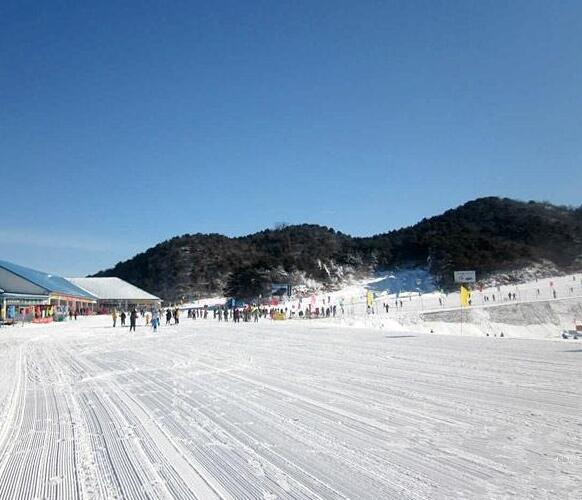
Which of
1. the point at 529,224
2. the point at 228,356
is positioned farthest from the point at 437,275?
the point at 228,356

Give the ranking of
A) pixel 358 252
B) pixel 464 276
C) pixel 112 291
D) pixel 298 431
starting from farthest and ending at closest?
pixel 358 252, pixel 112 291, pixel 464 276, pixel 298 431

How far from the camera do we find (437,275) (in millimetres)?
84062

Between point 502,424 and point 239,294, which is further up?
point 239,294

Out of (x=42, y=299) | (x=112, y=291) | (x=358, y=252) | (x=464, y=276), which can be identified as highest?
(x=358, y=252)

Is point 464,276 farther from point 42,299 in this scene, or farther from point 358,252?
point 42,299

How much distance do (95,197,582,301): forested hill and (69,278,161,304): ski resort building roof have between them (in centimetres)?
1569

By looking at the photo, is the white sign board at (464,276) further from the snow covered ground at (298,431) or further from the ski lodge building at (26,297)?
the snow covered ground at (298,431)

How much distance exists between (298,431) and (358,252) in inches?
3809

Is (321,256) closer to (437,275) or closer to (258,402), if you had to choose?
(437,275)

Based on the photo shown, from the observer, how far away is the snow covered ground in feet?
12.8

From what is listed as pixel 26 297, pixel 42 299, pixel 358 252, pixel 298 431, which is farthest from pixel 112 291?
pixel 298 431

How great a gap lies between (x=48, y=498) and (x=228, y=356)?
32.2 ft

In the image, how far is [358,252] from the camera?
332ft

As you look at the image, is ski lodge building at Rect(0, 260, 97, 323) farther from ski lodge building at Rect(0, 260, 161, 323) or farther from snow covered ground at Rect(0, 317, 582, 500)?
snow covered ground at Rect(0, 317, 582, 500)
